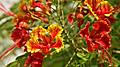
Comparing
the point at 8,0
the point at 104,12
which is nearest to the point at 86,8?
the point at 104,12

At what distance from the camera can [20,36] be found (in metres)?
2.67

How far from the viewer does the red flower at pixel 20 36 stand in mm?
2645

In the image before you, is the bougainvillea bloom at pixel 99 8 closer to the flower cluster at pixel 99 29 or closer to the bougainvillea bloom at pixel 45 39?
the flower cluster at pixel 99 29

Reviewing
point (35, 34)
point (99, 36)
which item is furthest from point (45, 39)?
point (99, 36)

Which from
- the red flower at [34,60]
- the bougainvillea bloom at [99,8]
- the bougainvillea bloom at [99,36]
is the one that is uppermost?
the bougainvillea bloom at [99,8]

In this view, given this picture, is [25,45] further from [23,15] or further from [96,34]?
[96,34]

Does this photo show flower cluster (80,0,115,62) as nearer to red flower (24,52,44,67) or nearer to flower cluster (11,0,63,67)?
flower cluster (11,0,63,67)

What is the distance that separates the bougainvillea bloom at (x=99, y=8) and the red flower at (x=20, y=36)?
1.29ft

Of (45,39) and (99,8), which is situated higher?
(99,8)

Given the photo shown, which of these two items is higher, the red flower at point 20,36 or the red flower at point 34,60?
the red flower at point 20,36

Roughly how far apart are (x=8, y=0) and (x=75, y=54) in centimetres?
220

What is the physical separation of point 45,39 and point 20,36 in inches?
5.7

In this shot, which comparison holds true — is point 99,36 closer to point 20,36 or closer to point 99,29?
point 99,29

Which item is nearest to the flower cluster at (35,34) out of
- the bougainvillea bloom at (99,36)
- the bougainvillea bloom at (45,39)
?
the bougainvillea bloom at (45,39)
